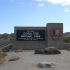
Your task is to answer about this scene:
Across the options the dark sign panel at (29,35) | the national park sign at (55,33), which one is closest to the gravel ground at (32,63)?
the dark sign panel at (29,35)

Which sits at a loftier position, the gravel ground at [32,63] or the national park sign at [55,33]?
the national park sign at [55,33]

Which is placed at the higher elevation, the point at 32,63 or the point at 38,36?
the point at 38,36

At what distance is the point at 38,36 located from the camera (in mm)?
30922

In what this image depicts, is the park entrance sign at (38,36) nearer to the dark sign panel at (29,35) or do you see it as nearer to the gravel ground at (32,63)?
the dark sign panel at (29,35)

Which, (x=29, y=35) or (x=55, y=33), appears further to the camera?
(x=55, y=33)

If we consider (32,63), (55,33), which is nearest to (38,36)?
(55,33)

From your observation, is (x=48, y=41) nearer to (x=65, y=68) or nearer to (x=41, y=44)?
(x=41, y=44)

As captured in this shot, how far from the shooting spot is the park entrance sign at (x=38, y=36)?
30.8 m

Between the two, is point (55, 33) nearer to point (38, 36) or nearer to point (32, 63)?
point (38, 36)

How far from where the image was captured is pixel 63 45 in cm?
3166

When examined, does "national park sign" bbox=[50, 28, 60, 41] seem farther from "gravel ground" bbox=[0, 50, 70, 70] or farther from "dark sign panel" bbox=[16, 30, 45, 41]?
"gravel ground" bbox=[0, 50, 70, 70]

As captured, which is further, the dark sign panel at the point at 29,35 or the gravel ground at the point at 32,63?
the dark sign panel at the point at 29,35

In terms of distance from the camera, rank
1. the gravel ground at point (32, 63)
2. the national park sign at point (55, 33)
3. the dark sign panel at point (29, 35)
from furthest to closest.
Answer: the national park sign at point (55, 33) → the dark sign panel at point (29, 35) → the gravel ground at point (32, 63)

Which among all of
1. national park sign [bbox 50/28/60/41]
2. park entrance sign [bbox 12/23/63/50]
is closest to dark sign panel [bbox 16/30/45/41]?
park entrance sign [bbox 12/23/63/50]
